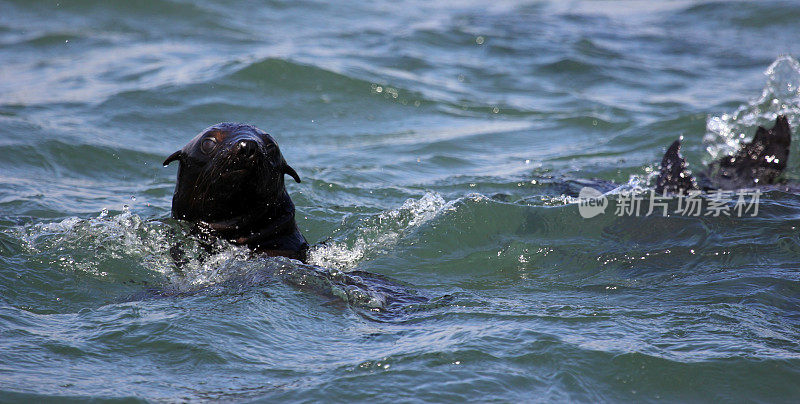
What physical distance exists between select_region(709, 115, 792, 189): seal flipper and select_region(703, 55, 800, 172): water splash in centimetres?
138

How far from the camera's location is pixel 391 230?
21.1 feet

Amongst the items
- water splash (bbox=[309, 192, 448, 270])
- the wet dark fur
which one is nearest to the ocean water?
water splash (bbox=[309, 192, 448, 270])

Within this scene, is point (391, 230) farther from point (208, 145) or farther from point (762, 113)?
point (762, 113)

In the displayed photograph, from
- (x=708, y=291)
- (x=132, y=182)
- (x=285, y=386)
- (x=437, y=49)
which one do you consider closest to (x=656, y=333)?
(x=708, y=291)

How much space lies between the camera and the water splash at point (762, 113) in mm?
9562

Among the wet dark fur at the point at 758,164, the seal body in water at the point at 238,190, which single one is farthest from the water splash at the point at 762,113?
the seal body in water at the point at 238,190

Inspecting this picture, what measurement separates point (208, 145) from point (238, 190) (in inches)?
13.0

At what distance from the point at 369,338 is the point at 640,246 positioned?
2497 mm

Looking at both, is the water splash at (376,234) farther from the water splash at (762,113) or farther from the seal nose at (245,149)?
the water splash at (762,113)

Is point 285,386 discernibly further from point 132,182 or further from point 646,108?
point 646,108

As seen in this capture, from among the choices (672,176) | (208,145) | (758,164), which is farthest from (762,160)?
(208,145)

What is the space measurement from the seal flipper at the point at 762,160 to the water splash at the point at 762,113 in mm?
1385

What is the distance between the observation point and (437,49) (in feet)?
47.2

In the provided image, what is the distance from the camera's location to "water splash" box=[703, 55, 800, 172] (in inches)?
376
